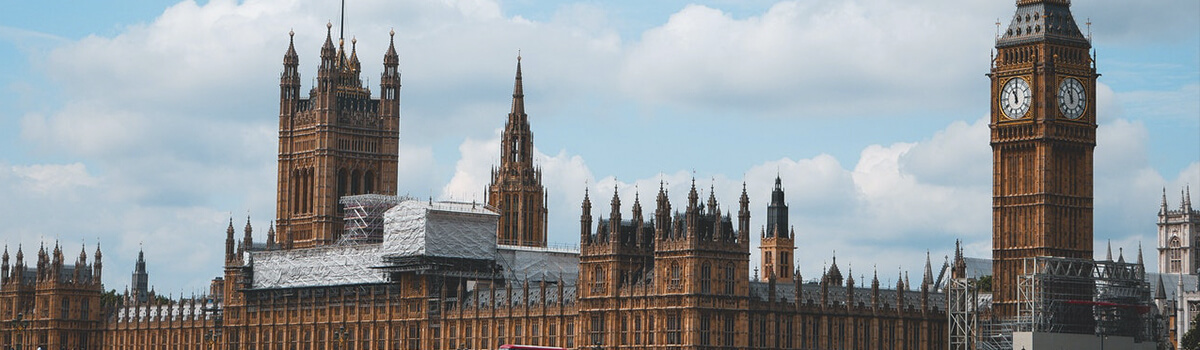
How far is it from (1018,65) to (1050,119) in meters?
4.75

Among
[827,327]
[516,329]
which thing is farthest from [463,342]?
[827,327]

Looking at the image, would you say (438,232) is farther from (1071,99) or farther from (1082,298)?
(1082,298)

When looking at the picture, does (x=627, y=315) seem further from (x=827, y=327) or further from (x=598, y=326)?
(x=827, y=327)

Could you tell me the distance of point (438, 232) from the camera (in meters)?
186

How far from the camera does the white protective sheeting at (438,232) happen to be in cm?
18575

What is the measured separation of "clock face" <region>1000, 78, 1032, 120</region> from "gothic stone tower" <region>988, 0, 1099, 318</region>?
69mm

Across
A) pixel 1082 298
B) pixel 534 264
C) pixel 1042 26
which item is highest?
pixel 1042 26

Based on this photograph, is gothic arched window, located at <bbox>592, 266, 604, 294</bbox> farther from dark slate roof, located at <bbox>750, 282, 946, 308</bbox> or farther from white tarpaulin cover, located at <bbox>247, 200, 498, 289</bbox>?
white tarpaulin cover, located at <bbox>247, 200, 498, 289</bbox>

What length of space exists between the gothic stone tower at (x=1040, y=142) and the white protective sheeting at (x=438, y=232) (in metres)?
43.1

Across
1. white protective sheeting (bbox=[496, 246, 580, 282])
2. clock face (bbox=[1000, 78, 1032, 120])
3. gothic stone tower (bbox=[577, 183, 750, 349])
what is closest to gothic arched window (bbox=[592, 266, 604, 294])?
gothic stone tower (bbox=[577, 183, 750, 349])

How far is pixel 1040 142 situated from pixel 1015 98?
388cm

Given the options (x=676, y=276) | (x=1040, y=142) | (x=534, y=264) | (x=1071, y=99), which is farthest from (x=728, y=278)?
(x=534, y=264)

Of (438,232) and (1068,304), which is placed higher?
(438,232)

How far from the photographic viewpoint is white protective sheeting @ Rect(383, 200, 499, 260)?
185750 millimetres
